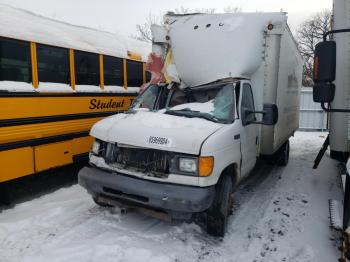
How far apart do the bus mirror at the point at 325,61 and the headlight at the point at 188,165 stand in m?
1.56

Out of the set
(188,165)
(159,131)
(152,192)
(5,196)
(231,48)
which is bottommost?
(5,196)

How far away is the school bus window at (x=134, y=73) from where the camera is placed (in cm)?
764

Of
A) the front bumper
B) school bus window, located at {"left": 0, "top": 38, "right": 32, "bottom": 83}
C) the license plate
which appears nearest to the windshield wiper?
the license plate

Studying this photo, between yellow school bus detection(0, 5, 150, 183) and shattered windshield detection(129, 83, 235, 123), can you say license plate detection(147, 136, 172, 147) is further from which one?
yellow school bus detection(0, 5, 150, 183)

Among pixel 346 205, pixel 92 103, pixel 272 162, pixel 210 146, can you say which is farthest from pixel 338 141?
pixel 92 103

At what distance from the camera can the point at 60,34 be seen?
603cm

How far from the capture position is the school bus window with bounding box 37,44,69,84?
5.52m

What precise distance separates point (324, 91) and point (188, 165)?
161 cm

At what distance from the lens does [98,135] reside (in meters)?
4.58

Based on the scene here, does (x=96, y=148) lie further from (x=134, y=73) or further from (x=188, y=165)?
(x=134, y=73)

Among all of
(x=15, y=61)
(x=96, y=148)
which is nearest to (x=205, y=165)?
(x=96, y=148)

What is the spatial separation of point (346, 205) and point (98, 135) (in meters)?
3.00

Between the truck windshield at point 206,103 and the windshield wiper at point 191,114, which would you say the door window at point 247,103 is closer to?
the truck windshield at point 206,103

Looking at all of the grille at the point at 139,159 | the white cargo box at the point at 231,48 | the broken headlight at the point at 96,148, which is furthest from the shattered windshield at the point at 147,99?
the grille at the point at 139,159
